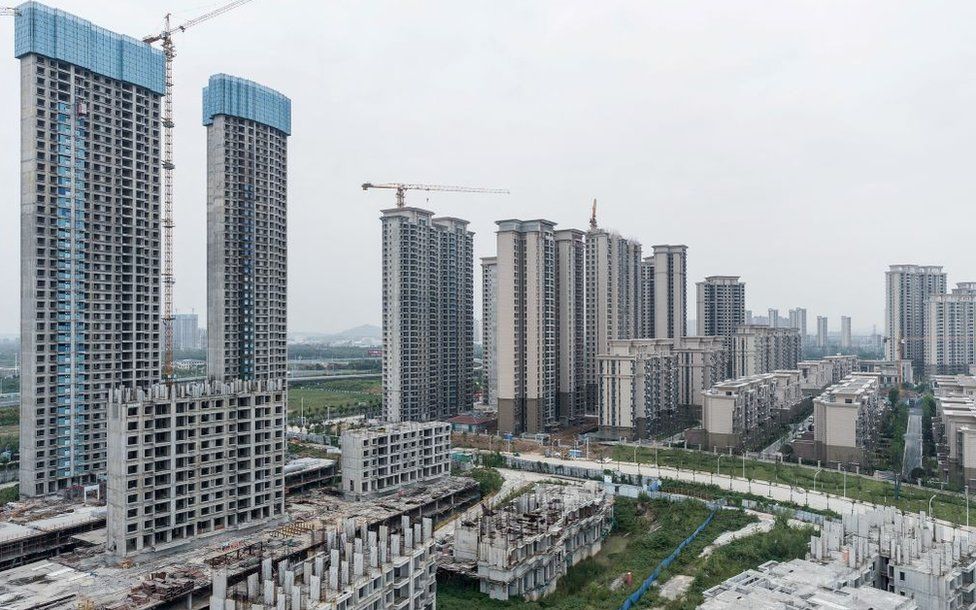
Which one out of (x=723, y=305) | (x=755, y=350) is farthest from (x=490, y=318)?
(x=723, y=305)

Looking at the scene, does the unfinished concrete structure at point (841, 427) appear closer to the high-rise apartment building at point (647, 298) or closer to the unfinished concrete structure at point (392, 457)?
the unfinished concrete structure at point (392, 457)

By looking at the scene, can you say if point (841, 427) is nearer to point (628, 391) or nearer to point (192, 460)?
point (628, 391)

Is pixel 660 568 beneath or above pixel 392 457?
beneath

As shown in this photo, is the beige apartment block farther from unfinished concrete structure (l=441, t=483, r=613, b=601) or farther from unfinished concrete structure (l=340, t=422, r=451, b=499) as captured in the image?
unfinished concrete structure (l=340, t=422, r=451, b=499)

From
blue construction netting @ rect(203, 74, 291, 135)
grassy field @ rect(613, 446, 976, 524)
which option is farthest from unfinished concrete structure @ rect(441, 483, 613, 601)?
blue construction netting @ rect(203, 74, 291, 135)

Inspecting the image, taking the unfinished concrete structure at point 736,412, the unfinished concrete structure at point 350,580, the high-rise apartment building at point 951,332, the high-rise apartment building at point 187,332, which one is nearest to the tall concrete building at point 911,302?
the high-rise apartment building at point 951,332

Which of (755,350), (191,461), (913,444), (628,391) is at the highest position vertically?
(755,350)

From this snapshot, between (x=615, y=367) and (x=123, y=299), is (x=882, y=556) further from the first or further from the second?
(x=123, y=299)
